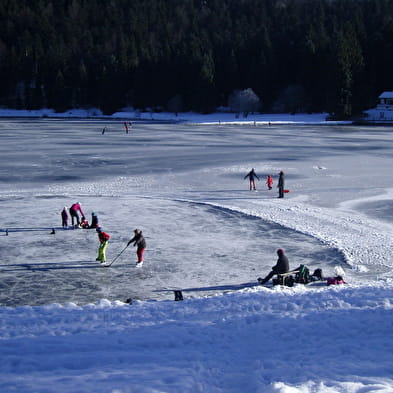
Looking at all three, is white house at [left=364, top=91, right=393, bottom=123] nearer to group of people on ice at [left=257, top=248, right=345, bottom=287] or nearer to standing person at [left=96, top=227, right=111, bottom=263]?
group of people on ice at [left=257, top=248, right=345, bottom=287]

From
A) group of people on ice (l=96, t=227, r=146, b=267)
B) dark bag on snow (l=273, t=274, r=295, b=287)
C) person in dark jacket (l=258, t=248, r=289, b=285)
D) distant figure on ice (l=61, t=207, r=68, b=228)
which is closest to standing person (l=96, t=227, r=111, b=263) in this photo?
group of people on ice (l=96, t=227, r=146, b=267)

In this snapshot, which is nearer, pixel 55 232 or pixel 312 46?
pixel 55 232

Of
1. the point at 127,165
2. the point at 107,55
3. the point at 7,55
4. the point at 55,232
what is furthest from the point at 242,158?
the point at 7,55

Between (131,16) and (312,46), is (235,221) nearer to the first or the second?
(312,46)

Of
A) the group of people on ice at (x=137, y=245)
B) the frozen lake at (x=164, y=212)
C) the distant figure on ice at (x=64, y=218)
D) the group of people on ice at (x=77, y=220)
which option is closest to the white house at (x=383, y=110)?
the frozen lake at (x=164, y=212)

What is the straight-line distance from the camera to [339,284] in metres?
10.9

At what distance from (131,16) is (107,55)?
36099 mm

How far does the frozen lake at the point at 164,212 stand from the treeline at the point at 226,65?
146ft

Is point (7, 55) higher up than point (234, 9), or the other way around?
point (234, 9)

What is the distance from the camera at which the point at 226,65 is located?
301ft

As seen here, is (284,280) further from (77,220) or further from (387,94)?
(387,94)

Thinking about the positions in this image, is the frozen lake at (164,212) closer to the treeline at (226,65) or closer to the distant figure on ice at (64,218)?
the distant figure on ice at (64,218)

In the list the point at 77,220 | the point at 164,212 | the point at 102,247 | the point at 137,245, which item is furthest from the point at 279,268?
the point at 164,212

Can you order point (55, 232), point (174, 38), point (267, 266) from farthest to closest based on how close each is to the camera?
1. point (174, 38)
2. point (55, 232)
3. point (267, 266)
